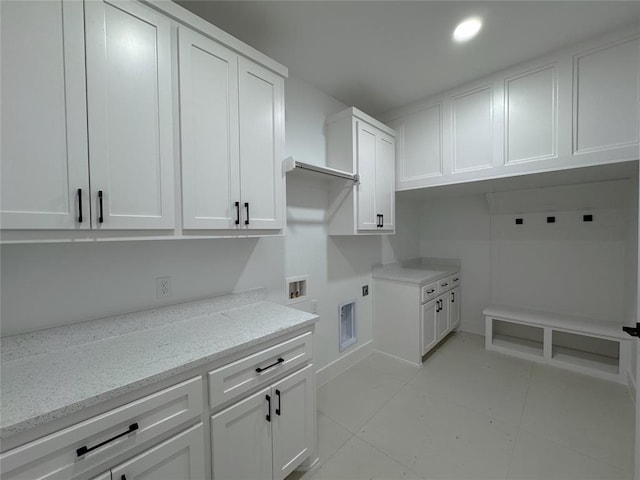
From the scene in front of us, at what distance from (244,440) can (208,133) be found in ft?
4.98

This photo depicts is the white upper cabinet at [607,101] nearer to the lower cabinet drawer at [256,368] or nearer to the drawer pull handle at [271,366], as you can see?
the lower cabinet drawer at [256,368]

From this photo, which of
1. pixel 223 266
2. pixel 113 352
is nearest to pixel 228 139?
pixel 223 266

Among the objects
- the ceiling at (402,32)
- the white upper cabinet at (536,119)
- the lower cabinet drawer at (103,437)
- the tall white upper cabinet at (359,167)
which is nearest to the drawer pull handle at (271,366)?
the lower cabinet drawer at (103,437)

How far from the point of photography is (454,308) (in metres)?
3.42

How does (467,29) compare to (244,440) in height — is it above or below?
above

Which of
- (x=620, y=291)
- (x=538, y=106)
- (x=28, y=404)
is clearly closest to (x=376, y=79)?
(x=538, y=106)

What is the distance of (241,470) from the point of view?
3.95 feet

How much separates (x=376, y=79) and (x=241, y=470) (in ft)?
9.30

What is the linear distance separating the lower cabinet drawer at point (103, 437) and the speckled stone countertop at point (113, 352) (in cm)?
6

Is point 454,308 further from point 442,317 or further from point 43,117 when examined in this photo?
point 43,117

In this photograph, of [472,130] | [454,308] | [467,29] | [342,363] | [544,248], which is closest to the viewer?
[467,29]

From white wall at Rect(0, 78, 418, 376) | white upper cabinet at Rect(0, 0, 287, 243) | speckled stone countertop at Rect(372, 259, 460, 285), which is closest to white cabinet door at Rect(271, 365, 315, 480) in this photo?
white wall at Rect(0, 78, 418, 376)

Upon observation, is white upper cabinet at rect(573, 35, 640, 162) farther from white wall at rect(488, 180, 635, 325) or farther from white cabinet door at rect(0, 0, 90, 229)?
white cabinet door at rect(0, 0, 90, 229)

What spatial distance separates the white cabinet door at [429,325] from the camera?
8.91 ft
